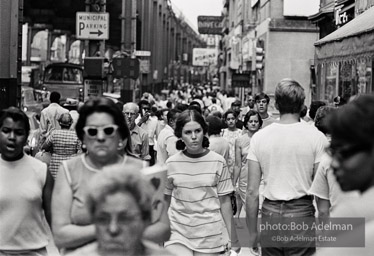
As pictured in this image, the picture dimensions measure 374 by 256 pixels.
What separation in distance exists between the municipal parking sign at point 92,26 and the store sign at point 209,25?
61392 millimetres

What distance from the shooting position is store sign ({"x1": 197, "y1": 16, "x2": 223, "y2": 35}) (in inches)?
3448

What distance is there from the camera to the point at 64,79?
45625 millimetres

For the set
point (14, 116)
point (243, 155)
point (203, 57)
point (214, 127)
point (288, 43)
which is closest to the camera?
point (14, 116)

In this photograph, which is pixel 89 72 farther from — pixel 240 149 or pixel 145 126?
pixel 240 149

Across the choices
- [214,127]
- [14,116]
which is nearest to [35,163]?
[14,116]

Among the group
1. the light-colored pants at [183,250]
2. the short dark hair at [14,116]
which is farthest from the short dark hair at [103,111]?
the light-colored pants at [183,250]

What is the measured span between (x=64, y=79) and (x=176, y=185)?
130 ft

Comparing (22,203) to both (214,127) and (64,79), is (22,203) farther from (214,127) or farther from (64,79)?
(64,79)

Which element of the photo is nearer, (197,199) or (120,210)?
(120,210)

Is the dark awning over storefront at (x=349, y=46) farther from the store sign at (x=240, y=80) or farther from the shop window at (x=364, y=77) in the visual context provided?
the store sign at (x=240, y=80)

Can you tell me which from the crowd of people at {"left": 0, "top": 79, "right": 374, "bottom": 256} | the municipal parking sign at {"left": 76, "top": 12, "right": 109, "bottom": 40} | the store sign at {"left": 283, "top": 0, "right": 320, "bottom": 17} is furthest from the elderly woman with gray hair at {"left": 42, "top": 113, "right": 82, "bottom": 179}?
the store sign at {"left": 283, "top": 0, "right": 320, "bottom": 17}

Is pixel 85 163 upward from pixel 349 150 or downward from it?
downward

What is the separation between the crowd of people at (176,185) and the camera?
312cm

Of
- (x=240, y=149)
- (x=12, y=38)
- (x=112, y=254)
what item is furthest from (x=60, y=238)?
(x=12, y=38)
